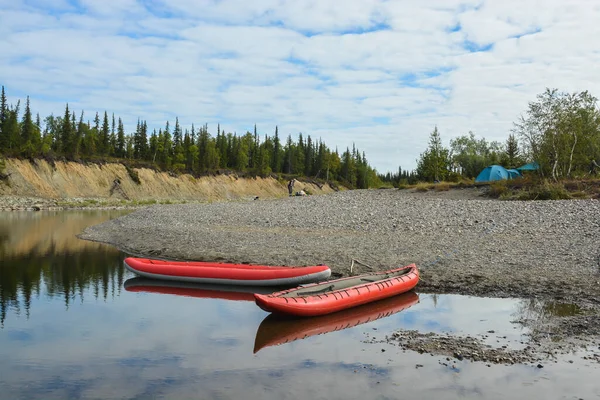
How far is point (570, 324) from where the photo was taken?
10875 mm

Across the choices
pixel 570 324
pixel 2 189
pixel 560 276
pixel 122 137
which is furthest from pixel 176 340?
pixel 122 137

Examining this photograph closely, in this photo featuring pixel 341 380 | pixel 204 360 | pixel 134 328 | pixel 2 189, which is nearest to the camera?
pixel 341 380

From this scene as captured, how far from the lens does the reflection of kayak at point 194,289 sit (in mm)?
15172

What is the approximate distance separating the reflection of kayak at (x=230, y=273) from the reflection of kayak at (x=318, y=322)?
2054mm

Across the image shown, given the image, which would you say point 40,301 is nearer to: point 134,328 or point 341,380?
point 134,328

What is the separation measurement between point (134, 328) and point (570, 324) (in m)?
9.70

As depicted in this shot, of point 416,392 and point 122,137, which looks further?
point 122,137

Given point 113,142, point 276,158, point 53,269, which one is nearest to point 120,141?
point 113,142

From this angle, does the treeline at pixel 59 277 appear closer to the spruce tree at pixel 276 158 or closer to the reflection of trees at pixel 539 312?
the reflection of trees at pixel 539 312

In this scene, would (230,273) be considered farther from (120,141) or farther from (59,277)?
(120,141)

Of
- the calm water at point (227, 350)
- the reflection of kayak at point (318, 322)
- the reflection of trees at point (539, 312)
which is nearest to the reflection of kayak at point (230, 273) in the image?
the calm water at point (227, 350)

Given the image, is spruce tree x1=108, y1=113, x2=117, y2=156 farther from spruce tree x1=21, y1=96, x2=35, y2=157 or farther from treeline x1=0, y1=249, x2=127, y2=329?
treeline x1=0, y1=249, x2=127, y2=329

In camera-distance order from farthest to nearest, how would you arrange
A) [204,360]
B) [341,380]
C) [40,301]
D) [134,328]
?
[40,301], [134,328], [204,360], [341,380]

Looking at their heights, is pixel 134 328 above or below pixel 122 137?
below
